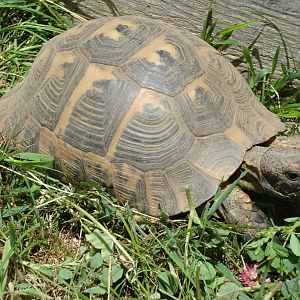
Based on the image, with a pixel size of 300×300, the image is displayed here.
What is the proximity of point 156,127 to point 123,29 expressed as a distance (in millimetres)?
511

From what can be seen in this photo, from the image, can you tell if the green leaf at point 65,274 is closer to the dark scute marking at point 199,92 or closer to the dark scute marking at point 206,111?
the dark scute marking at point 206,111

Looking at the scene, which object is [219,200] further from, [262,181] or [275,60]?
[275,60]

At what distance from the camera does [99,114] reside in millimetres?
2949

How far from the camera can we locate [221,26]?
11.7ft

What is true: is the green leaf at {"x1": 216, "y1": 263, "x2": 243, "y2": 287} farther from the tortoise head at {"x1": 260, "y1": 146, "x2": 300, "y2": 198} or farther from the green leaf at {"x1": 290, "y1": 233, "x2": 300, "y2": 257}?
the tortoise head at {"x1": 260, "y1": 146, "x2": 300, "y2": 198}

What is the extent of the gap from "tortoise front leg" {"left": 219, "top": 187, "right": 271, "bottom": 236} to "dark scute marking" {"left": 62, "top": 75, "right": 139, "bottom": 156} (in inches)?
24.0

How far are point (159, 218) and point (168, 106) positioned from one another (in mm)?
506

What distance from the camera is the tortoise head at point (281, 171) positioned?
2781mm

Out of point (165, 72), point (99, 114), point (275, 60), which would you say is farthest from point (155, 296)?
point (275, 60)

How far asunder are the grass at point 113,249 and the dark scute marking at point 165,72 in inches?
20.5

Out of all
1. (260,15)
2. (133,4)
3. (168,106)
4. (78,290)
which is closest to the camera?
(78,290)

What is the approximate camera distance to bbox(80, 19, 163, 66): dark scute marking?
2.97m

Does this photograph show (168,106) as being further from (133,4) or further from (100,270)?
(133,4)

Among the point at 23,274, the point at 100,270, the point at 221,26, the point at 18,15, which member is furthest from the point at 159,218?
the point at 18,15
